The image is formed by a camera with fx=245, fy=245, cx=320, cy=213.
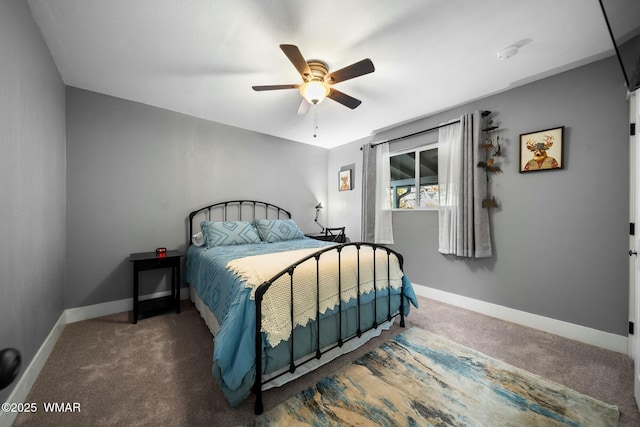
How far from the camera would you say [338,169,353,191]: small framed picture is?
461cm

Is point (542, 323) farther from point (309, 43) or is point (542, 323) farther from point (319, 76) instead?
point (309, 43)

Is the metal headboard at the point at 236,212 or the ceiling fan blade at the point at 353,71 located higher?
the ceiling fan blade at the point at 353,71

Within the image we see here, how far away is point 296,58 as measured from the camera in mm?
1814

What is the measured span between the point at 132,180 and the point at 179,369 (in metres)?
2.34

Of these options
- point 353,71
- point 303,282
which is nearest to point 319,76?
point 353,71

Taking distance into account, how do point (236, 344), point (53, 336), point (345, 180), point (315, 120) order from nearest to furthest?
point (236, 344) → point (53, 336) → point (315, 120) → point (345, 180)

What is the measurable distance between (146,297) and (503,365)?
3.80 meters

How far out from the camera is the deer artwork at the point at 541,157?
2430 millimetres

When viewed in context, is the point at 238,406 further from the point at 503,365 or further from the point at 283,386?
the point at 503,365

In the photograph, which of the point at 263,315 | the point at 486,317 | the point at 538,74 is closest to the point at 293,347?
the point at 263,315

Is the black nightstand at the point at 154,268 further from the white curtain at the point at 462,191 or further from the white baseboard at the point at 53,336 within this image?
the white curtain at the point at 462,191

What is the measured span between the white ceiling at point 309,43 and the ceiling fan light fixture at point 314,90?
25cm

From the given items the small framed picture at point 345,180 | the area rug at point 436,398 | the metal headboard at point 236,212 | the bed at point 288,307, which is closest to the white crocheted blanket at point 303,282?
the bed at point 288,307

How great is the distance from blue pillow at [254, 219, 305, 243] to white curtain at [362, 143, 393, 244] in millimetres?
1187
